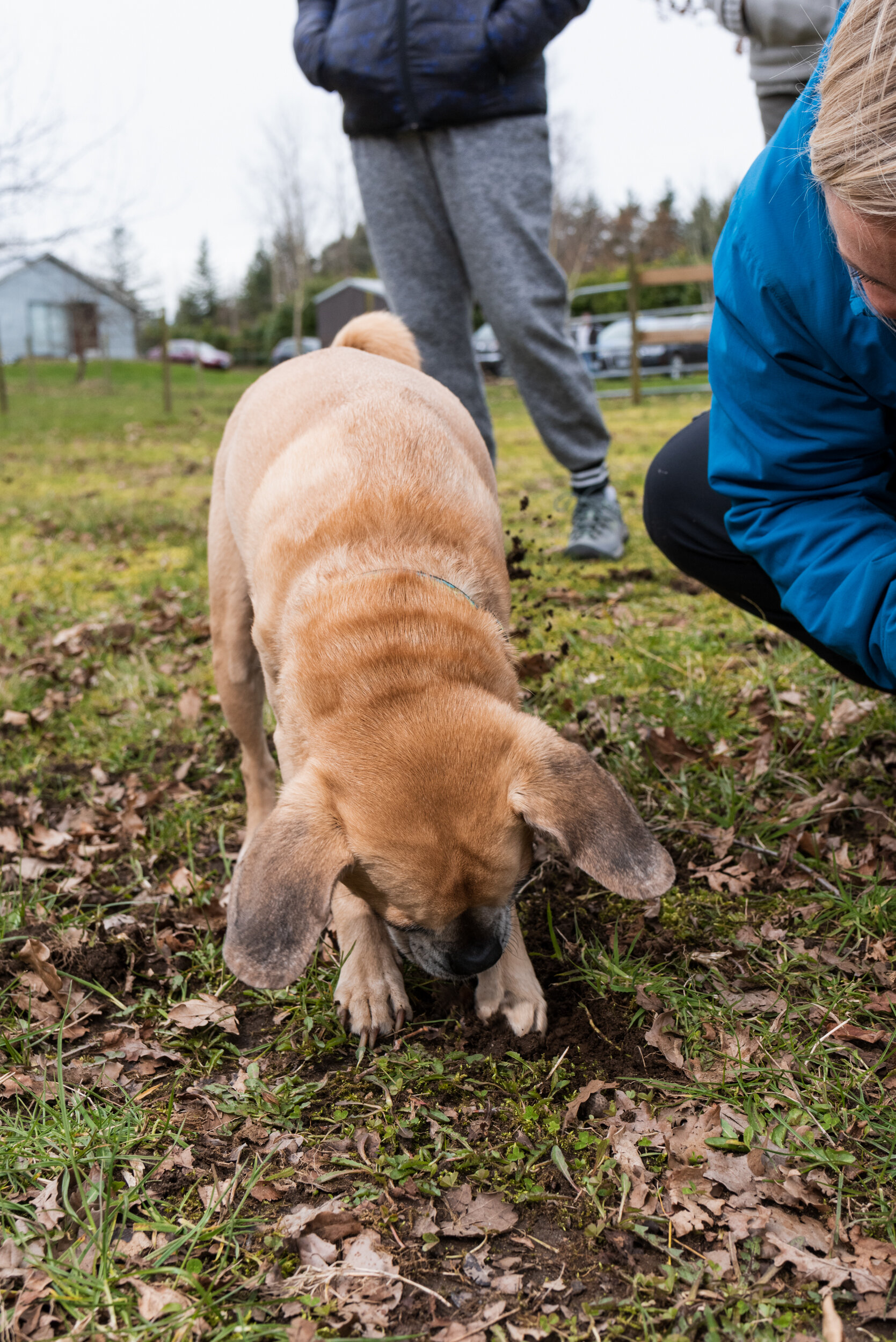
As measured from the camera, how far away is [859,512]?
8.41ft

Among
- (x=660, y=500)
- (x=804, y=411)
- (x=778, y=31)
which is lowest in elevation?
(x=660, y=500)

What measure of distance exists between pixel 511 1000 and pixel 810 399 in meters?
1.69

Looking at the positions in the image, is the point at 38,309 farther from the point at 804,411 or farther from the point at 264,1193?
the point at 264,1193

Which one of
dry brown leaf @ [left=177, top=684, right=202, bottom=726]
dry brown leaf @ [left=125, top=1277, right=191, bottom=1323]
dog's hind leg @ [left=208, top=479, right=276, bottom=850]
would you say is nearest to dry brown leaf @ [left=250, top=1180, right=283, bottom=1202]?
dry brown leaf @ [left=125, top=1277, right=191, bottom=1323]

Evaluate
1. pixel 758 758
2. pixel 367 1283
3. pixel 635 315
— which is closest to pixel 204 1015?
pixel 367 1283

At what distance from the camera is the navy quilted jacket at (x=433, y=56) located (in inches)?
183

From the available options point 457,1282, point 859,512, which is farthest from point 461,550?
point 457,1282

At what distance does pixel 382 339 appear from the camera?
400cm

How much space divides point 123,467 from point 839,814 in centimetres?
1252

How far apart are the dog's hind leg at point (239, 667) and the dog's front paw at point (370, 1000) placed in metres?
1.10

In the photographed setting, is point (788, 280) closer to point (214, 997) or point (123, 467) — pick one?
point (214, 997)

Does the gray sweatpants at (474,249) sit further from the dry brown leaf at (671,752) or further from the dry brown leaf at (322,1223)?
the dry brown leaf at (322,1223)

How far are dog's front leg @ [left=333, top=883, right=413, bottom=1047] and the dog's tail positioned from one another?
2254 mm

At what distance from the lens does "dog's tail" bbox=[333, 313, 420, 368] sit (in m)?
3.99
